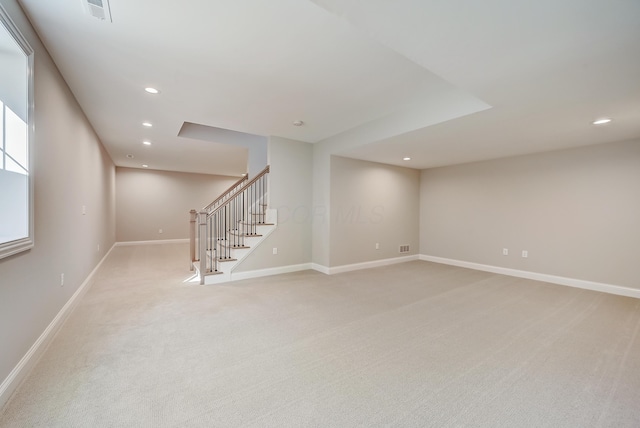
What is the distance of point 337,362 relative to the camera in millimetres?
2051

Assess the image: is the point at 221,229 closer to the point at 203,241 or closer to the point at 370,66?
the point at 203,241

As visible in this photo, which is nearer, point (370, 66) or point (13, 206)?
point (13, 206)

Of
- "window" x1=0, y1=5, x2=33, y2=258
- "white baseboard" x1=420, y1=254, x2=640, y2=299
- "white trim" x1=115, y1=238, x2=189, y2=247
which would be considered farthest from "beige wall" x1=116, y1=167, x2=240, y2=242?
"white baseboard" x1=420, y1=254, x2=640, y2=299

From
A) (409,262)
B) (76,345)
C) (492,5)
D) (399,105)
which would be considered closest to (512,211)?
(409,262)

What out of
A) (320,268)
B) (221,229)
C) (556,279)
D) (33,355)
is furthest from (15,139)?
(556,279)

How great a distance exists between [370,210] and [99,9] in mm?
4635

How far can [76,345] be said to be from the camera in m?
2.25

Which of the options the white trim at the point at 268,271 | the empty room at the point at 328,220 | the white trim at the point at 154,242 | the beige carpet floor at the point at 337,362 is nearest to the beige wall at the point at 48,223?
the empty room at the point at 328,220

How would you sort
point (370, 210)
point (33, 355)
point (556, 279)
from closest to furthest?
point (33, 355) → point (556, 279) → point (370, 210)

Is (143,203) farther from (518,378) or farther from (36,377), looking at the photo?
(518,378)

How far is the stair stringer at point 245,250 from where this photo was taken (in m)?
4.22

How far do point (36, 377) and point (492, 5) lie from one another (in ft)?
12.0

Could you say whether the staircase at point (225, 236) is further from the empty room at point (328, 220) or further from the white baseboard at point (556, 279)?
the white baseboard at point (556, 279)

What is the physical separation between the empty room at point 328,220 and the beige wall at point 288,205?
39 millimetres
